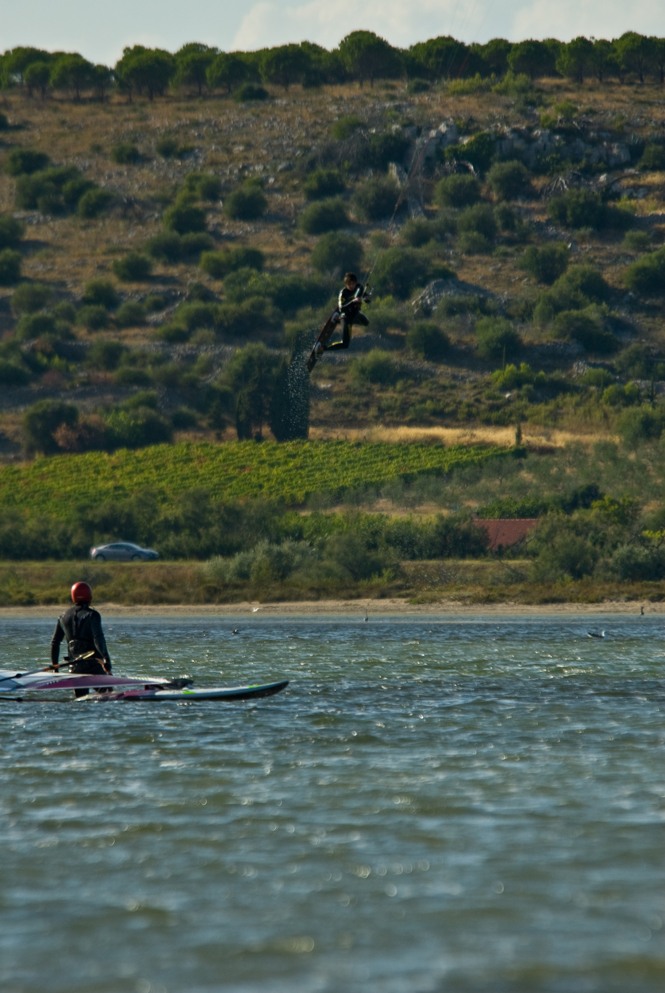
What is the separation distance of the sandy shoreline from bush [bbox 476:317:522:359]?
5001 centimetres

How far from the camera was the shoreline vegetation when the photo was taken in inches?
1601

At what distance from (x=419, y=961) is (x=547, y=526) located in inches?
1548

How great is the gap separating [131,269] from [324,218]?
1779 centimetres

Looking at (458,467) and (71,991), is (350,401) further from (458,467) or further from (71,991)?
(71,991)

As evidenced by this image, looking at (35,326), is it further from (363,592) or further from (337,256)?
(363,592)

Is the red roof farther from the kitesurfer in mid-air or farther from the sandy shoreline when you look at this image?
the kitesurfer in mid-air

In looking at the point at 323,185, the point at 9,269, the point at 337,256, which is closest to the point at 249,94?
the point at 323,185

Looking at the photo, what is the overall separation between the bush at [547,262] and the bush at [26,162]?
53.2 m

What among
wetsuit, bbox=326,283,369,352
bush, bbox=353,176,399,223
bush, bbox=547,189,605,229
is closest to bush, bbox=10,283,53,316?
bush, bbox=353,176,399,223

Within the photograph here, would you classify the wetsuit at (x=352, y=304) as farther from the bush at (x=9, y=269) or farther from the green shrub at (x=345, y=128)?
the green shrub at (x=345, y=128)

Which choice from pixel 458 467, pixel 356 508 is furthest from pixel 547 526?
pixel 458 467

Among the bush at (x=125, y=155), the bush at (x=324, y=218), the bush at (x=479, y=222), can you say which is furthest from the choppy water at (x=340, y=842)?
the bush at (x=125, y=155)

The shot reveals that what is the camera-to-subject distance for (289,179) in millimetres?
116375

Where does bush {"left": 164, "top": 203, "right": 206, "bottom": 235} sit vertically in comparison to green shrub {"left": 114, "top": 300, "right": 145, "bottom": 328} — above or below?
above
